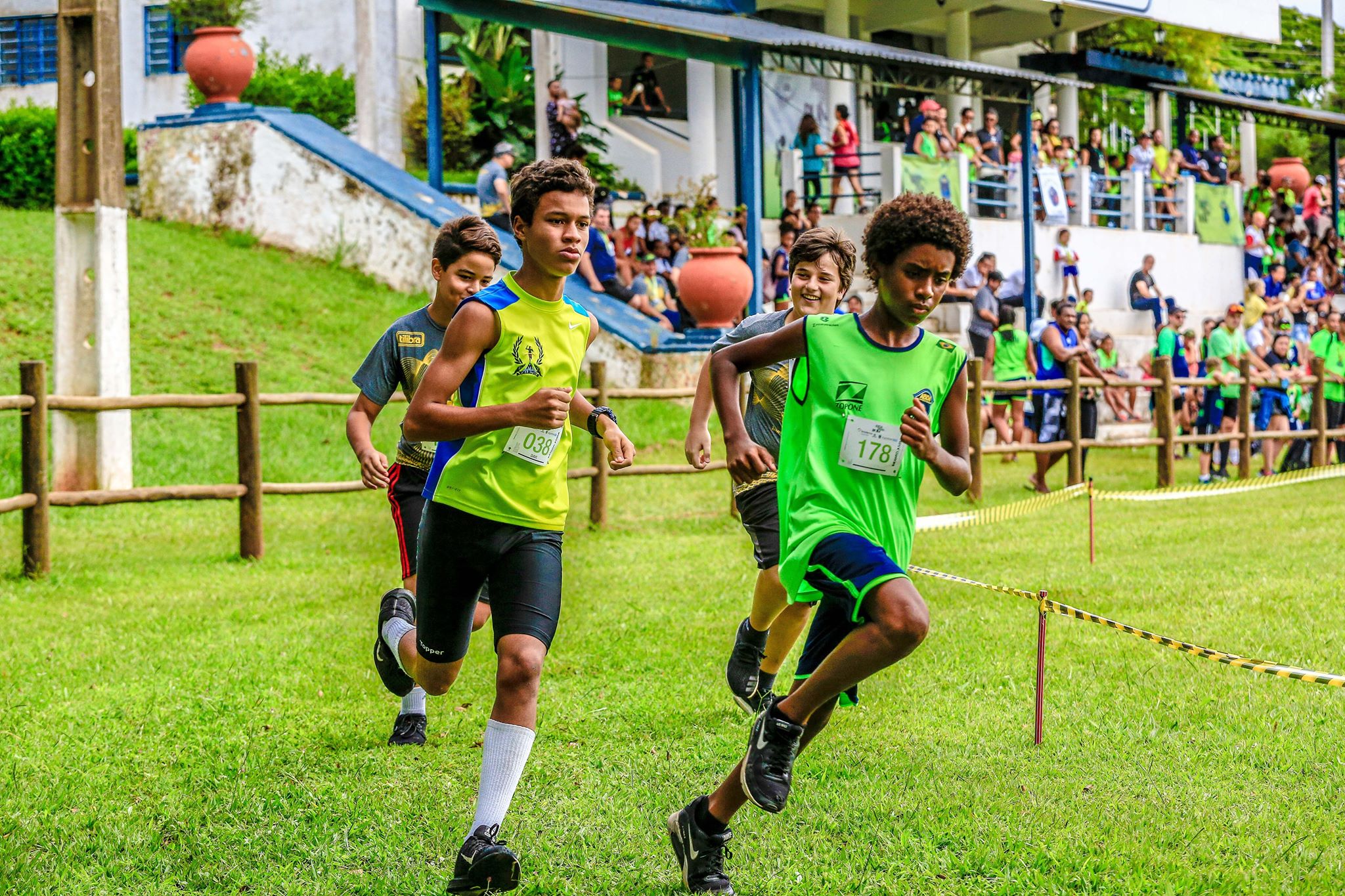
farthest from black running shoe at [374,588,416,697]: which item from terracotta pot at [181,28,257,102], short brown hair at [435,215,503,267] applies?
terracotta pot at [181,28,257,102]

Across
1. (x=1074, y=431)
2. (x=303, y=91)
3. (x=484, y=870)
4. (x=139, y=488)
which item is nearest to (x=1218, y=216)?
(x=1074, y=431)

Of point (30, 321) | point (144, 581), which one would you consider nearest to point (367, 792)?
point (144, 581)

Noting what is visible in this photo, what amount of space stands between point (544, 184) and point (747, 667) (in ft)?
8.32

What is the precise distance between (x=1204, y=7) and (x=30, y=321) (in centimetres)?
2364

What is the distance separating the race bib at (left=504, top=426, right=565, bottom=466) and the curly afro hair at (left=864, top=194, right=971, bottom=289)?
3.43 feet

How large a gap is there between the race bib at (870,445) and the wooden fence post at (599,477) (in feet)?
28.9

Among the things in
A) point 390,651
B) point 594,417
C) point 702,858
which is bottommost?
point 702,858

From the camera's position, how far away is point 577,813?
508 cm

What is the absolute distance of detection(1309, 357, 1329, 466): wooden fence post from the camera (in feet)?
64.3

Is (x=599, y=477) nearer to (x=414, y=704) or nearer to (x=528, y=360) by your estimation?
(x=414, y=704)

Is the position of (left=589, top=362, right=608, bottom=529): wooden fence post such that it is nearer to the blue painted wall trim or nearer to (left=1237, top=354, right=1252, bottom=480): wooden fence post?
the blue painted wall trim

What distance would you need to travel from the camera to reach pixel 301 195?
19.9m

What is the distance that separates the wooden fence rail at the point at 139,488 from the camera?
402 inches

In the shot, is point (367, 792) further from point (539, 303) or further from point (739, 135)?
point (739, 135)
